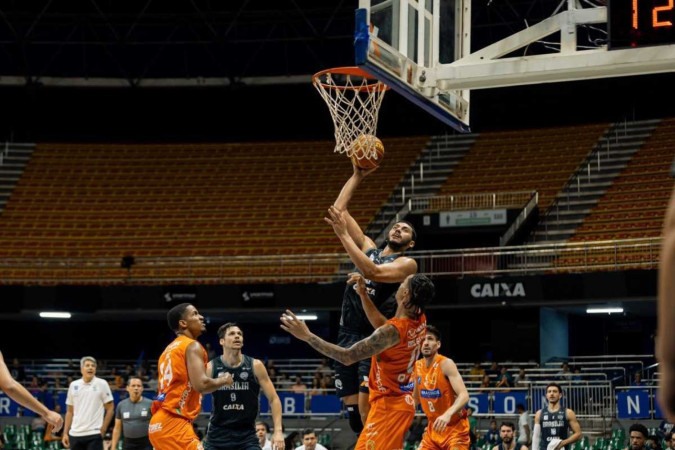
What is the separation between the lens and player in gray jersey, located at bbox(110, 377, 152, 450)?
50.2ft

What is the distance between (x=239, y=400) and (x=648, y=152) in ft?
69.0

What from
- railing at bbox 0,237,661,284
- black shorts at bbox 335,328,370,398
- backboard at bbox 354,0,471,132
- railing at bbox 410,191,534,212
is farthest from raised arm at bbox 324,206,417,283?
railing at bbox 410,191,534,212

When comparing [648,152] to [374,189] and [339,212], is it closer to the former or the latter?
[374,189]

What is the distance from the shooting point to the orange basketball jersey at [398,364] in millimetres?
8328

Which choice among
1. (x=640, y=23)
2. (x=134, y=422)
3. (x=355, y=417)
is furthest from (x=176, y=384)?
(x=134, y=422)

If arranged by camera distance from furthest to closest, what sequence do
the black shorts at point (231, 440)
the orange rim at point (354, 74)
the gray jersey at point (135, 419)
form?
the gray jersey at point (135, 419), the black shorts at point (231, 440), the orange rim at point (354, 74)

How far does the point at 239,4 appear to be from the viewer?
108ft

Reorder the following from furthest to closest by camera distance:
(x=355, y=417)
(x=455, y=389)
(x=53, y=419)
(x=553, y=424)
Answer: (x=553, y=424), (x=455, y=389), (x=355, y=417), (x=53, y=419)

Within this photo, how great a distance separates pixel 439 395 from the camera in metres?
11.1

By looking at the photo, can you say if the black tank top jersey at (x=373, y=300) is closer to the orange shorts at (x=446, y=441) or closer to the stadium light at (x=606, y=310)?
the orange shorts at (x=446, y=441)

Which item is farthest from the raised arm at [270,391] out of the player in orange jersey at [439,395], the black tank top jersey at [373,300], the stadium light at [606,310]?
the stadium light at [606,310]

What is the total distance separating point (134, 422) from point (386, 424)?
7798mm

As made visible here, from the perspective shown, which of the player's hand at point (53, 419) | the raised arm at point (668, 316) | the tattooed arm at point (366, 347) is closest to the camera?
the raised arm at point (668, 316)

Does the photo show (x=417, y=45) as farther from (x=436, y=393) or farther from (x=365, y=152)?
(x=436, y=393)
